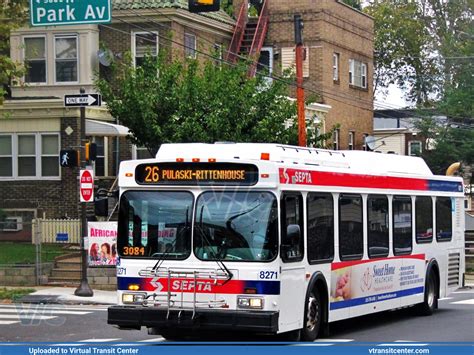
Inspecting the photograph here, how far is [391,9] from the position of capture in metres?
65.2

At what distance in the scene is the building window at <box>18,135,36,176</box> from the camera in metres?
35.2

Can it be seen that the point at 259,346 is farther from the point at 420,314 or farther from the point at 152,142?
the point at 152,142

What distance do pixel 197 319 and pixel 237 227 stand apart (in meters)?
1.37

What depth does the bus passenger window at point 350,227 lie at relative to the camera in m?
16.8

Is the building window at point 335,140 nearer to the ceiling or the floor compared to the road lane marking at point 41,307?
nearer to the ceiling

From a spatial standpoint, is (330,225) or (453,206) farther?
(453,206)

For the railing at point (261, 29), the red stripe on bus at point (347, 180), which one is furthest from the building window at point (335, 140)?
the red stripe on bus at point (347, 180)

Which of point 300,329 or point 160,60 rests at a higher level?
point 160,60

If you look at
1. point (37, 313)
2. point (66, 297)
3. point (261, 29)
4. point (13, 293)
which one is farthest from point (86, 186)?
point (261, 29)

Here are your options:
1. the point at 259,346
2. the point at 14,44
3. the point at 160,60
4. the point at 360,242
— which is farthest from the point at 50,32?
the point at 259,346

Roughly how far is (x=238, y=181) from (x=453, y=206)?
31.5 feet

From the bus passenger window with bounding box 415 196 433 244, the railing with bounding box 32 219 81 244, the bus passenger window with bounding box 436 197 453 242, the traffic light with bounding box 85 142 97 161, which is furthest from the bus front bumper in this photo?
the railing with bounding box 32 219 81 244

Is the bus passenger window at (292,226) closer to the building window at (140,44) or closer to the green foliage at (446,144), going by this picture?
the building window at (140,44)

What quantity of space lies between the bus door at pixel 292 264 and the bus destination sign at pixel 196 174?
0.62 metres
